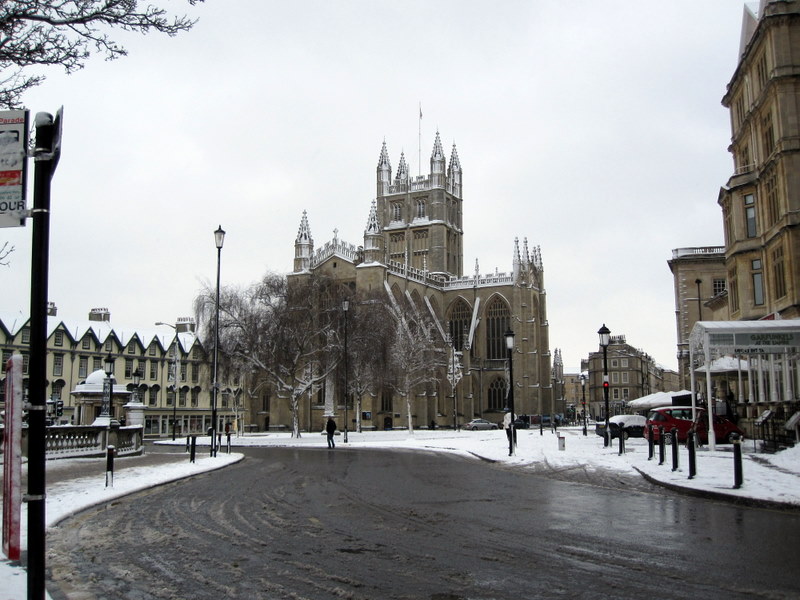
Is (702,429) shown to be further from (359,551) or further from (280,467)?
(359,551)

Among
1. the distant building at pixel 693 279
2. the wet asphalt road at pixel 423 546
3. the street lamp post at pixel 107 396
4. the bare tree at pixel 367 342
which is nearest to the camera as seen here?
the wet asphalt road at pixel 423 546

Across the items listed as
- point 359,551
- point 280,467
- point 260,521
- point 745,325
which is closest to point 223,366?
point 280,467

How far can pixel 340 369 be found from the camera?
46.5 meters

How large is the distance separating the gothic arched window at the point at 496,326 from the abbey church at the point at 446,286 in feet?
0.37

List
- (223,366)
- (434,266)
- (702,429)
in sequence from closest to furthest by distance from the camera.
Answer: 1. (702,429)
2. (223,366)
3. (434,266)

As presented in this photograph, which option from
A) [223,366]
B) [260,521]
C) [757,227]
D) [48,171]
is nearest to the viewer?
[48,171]

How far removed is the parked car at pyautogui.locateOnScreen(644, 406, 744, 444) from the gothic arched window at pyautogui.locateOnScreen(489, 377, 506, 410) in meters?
51.9

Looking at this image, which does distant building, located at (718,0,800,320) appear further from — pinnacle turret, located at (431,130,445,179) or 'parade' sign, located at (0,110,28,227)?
pinnacle turret, located at (431,130,445,179)

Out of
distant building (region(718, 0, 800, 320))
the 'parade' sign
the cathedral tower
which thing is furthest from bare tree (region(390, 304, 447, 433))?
the 'parade' sign

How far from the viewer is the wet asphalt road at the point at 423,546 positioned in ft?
21.6

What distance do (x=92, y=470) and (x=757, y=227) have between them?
84.4ft

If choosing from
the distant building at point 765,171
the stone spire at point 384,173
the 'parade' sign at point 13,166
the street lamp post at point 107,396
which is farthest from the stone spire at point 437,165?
the 'parade' sign at point 13,166

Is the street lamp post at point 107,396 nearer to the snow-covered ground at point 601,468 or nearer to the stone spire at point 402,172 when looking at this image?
the snow-covered ground at point 601,468

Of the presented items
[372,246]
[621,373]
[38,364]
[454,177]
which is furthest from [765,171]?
[621,373]
